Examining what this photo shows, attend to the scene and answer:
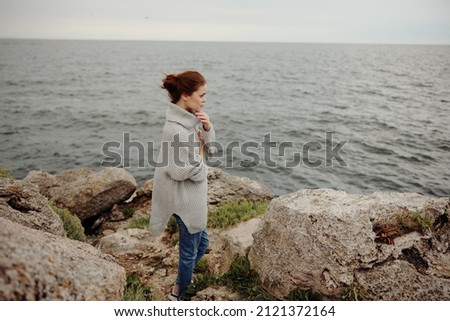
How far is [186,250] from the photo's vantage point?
3.96m

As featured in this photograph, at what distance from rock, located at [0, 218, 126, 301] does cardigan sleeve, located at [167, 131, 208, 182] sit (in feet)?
3.61

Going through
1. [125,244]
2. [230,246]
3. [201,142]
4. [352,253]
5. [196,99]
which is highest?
[196,99]

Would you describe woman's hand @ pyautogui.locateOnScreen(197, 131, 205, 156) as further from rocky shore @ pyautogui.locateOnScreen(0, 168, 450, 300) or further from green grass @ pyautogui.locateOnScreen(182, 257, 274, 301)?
green grass @ pyautogui.locateOnScreen(182, 257, 274, 301)

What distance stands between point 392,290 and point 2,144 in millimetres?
22654

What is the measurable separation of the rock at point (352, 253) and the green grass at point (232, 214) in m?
2.34

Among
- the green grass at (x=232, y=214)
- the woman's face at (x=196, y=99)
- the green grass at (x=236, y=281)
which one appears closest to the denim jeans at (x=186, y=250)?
the green grass at (x=236, y=281)

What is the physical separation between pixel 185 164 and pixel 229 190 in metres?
5.20

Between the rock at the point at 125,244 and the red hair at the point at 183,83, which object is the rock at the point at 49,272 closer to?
the red hair at the point at 183,83

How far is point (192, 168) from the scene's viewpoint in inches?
137

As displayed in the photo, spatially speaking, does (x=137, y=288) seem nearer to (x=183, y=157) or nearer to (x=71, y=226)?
(x=183, y=157)

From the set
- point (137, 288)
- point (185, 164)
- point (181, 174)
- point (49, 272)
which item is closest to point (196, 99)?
point (185, 164)

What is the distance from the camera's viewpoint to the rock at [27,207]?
421 cm

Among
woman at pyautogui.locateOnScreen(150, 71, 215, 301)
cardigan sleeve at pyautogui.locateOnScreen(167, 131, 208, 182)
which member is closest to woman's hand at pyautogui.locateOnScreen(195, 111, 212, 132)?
woman at pyautogui.locateOnScreen(150, 71, 215, 301)

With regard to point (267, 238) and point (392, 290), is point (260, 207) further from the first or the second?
point (392, 290)
